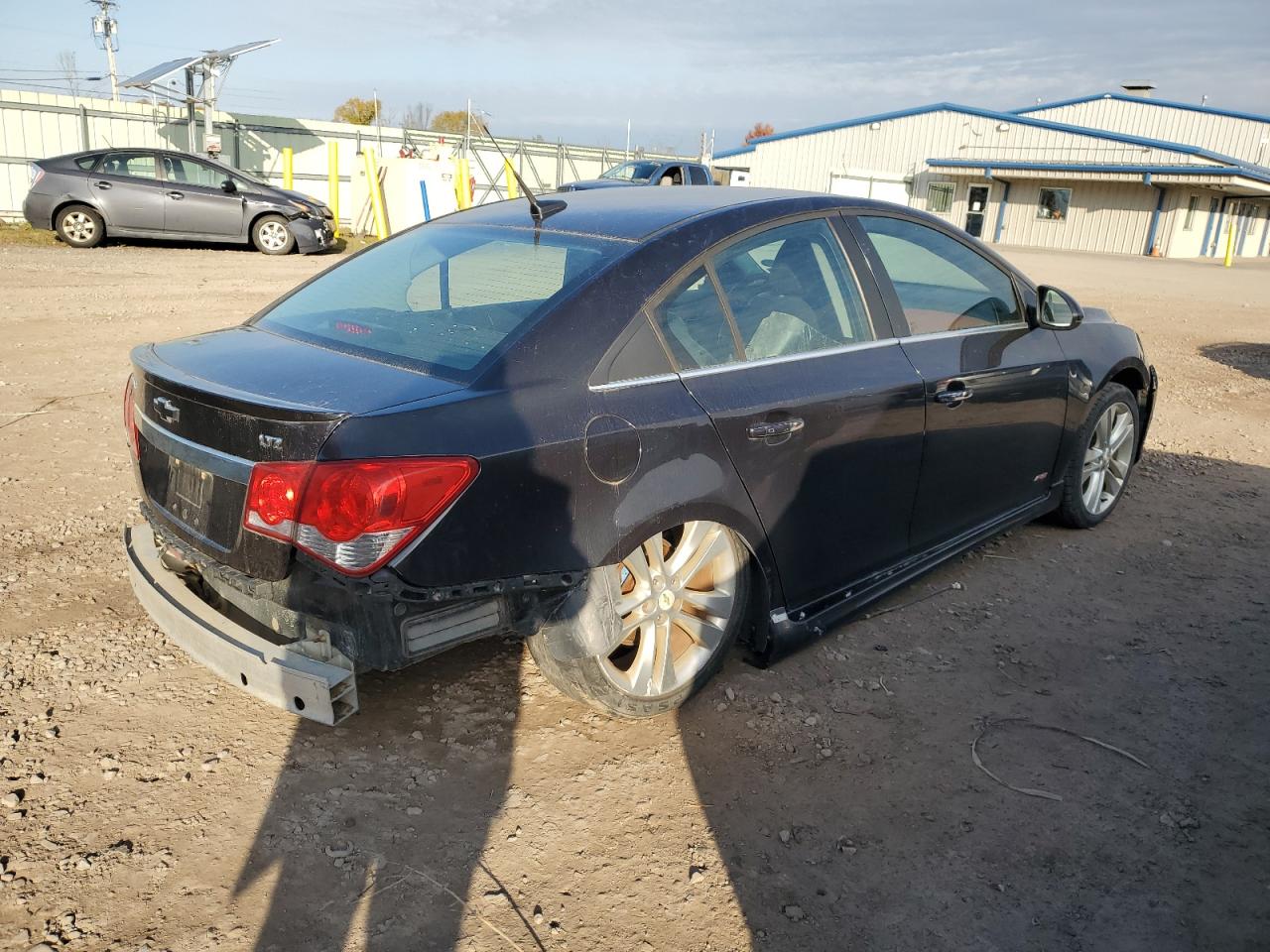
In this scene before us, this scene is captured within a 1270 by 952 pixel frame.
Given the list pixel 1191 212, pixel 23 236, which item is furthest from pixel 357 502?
pixel 1191 212

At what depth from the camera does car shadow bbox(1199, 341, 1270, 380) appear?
10453 millimetres

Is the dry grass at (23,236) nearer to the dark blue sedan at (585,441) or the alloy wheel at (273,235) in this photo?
the alloy wheel at (273,235)

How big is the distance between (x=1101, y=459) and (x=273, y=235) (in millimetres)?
14814

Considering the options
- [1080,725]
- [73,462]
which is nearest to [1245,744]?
[1080,725]

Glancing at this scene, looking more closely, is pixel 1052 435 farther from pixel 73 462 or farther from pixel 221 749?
pixel 73 462

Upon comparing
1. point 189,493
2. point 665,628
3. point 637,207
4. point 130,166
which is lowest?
point 665,628

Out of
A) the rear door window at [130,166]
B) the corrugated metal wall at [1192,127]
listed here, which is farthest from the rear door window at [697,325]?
the corrugated metal wall at [1192,127]

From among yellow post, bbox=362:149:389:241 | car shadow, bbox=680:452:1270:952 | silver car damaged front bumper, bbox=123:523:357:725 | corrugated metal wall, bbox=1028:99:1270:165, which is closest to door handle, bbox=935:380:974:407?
car shadow, bbox=680:452:1270:952

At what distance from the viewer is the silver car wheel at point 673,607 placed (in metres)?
3.07

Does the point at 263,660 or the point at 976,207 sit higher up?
the point at 263,660

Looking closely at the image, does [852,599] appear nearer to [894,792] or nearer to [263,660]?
[894,792]

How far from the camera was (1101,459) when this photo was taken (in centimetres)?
507

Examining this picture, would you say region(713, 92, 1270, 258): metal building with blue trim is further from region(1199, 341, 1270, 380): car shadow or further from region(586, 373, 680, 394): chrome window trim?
region(586, 373, 680, 394): chrome window trim

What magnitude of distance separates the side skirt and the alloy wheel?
1492cm
